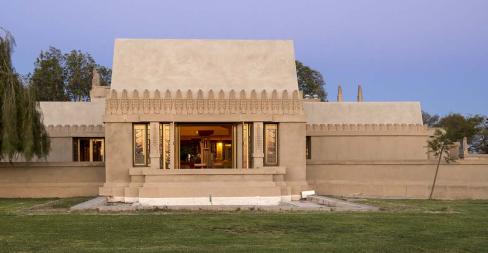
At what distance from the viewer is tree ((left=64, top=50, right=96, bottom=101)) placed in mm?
70812

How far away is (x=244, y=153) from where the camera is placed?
96.8ft

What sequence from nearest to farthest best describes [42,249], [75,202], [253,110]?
[42,249] < [75,202] < [253,110]

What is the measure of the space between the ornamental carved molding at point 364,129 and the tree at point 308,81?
122 ft

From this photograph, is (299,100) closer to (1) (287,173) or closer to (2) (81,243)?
(1) (287,173)

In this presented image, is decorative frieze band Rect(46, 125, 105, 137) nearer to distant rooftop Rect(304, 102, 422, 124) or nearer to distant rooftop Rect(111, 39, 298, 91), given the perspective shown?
distant rooftop Rect(111, 39, 298, 91)

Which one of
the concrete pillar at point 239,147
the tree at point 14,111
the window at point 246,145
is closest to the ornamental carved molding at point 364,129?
the window at point 246,145

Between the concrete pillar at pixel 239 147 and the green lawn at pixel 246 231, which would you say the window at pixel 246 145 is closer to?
the concrete pillar at pixel 239 147

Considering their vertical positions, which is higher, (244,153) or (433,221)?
(244,153)

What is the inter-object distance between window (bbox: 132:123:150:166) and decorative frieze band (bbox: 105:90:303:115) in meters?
0.79

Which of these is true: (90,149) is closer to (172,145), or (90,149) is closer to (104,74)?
(172,145)

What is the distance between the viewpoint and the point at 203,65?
30.6 meters

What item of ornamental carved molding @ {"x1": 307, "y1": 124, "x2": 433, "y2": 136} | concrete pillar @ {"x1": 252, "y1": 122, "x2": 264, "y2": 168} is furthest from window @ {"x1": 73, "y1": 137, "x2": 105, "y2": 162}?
ornamental carved molding @ {"x1": 307, "y1": 124, "x2": 433, "y2": 136}

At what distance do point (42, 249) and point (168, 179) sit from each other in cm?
1292

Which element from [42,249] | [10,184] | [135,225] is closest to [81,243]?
[42,249]
